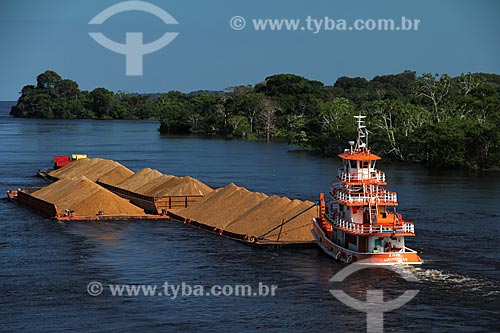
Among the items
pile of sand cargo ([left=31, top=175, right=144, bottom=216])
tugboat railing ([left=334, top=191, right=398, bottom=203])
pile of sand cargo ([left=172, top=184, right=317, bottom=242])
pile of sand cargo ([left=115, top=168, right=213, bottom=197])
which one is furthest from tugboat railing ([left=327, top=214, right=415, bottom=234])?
pile of sand cargo ([left=115, top=168, right=213, bottom=197])

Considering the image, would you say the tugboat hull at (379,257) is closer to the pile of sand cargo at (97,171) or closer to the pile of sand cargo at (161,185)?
the pile of sand cargo at (161,185)
